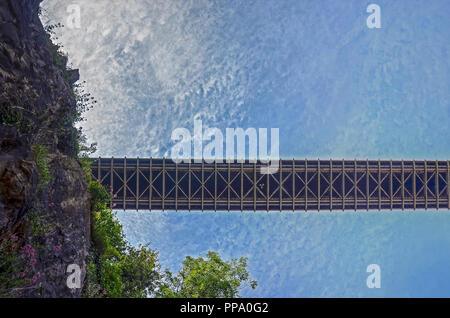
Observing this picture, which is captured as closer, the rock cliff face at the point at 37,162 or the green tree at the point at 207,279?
the rock cliff face at the point at 37,162

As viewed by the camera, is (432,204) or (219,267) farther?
(432,204)

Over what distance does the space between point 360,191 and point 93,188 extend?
34237mm

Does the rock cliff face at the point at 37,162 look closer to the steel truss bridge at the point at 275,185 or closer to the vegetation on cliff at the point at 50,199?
the vegetation on cliff at the point at 50,199

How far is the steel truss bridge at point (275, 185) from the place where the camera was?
35.0 meters

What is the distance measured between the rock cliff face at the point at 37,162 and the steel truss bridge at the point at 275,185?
17008mm

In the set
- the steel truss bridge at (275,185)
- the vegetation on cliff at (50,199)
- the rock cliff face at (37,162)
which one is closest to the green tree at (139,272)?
the vegetation on cliff at (50,199)

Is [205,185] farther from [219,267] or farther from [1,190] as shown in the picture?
[1,190]

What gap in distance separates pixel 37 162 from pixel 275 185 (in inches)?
1175

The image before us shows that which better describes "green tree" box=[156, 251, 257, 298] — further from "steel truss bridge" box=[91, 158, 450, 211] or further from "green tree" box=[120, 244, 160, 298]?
"steel truss bridge" box=[91, 158, 450, 211]

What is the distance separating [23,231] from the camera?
459 inches

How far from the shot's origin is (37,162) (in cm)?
1267

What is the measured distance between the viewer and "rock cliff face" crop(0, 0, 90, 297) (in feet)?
35.9

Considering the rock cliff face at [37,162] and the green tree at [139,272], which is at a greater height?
the rock cliff face at [37,162]
